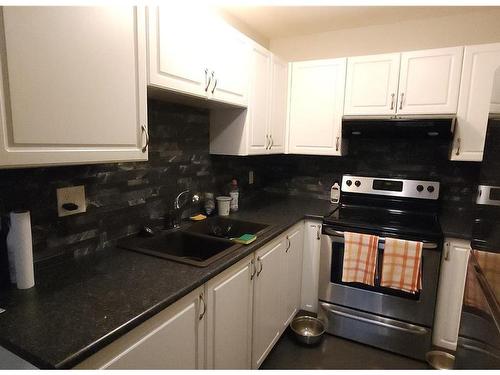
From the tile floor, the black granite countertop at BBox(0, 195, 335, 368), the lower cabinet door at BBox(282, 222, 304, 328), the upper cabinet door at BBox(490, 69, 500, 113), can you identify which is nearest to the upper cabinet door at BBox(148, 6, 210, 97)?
the black granite countertop at BBox(0, 195, 335, 368)

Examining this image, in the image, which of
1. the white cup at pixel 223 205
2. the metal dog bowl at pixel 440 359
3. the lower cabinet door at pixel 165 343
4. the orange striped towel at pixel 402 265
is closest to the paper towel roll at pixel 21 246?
the lower cabinet door at pixel 165 343

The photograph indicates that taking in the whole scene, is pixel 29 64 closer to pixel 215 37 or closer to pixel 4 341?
pixel 4 341

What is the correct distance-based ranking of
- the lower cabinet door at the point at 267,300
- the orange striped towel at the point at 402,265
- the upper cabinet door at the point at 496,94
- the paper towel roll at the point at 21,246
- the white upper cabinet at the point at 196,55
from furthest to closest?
the orange striped towel at the point at 402,265 < the lower cabinet door at the point at 267,300 < the white upper cabinet at the point at 196,55 < the upper cabinet door at the point at 496,94 < the paper towel roll at the point at 21,246

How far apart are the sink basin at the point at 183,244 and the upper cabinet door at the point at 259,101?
0.77 metres

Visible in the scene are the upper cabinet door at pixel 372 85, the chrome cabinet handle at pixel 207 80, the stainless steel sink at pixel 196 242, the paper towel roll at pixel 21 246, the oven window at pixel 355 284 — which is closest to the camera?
the paper towel roll at pixel 21 246

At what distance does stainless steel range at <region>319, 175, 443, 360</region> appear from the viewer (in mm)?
1889

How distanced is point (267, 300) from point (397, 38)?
232cm

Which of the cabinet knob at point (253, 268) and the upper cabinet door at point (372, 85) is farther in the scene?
the upper cabinet door at point (372, 85)

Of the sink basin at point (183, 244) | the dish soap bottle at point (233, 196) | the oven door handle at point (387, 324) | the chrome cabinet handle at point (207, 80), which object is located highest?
the chrome cabinet handle at point (207, 80)

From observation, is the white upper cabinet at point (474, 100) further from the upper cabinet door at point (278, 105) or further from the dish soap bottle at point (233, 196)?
the dish soap bottle at point (233, 196)

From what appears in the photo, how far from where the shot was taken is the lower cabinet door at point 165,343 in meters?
0.83

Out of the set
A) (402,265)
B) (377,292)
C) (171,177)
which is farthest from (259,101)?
(377,292)

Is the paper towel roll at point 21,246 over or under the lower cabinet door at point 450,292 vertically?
over

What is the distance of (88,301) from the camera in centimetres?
94
